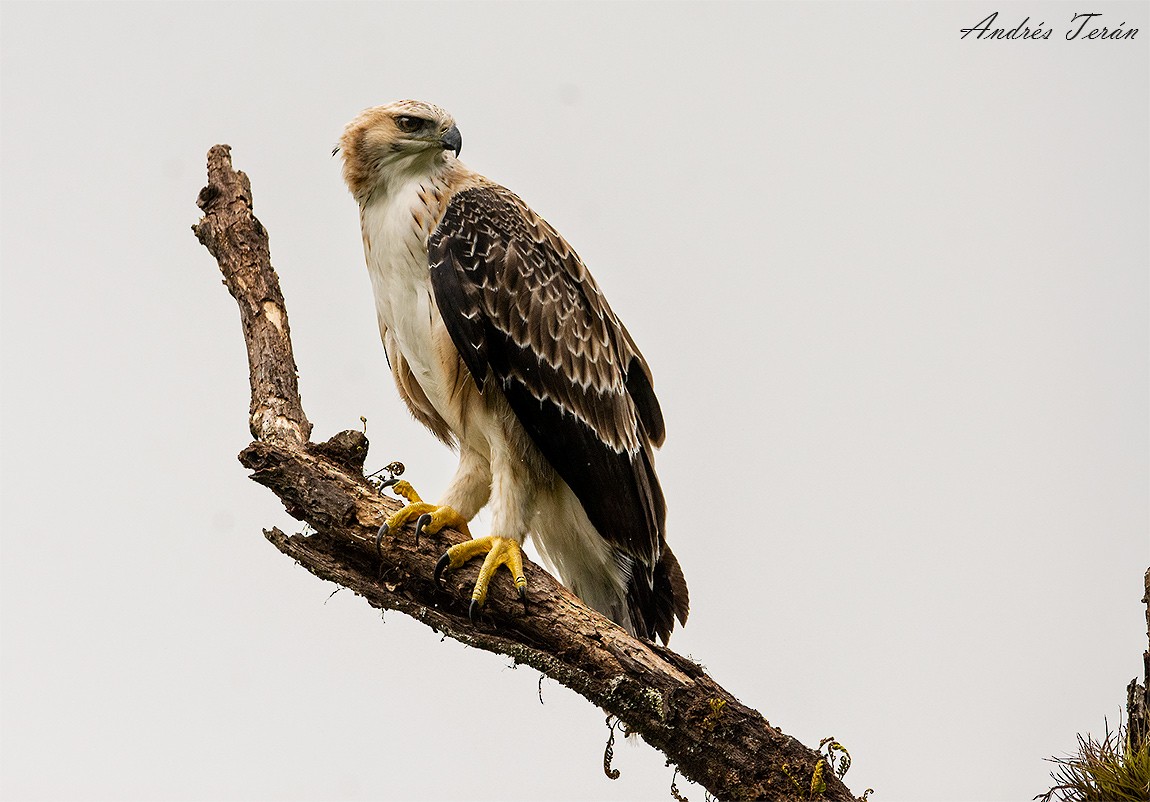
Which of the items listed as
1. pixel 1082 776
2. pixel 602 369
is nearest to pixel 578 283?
pixel 602 369

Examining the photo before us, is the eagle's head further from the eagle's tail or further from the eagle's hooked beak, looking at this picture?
the eagle's tail

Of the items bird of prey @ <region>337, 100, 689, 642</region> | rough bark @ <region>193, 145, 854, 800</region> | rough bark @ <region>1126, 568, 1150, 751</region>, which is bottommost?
rough bark @ <region>193, 145, 854, 800</region>

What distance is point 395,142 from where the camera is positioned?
498cm

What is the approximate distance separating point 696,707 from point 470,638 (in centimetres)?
93

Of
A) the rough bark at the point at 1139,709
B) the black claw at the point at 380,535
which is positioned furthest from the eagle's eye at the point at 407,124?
the rough bark at the point at 1139,709

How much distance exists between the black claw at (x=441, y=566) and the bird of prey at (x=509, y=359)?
201 mm

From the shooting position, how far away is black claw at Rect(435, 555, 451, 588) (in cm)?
439

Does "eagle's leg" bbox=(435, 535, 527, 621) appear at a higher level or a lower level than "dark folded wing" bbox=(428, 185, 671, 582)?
lower

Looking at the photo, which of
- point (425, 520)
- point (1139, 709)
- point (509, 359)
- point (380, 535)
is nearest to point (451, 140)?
point (509, 359)

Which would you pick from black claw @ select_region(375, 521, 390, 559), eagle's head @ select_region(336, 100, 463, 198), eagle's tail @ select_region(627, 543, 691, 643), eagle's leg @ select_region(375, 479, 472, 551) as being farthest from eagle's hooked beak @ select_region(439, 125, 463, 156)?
eagle's tail @ select_region(627, 543, 691, 643)

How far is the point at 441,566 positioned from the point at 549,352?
3.64 ft

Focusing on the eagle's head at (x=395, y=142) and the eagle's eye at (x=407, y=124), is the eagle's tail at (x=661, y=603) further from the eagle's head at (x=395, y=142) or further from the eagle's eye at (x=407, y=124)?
the eagle's eye at (x=407, y=124)

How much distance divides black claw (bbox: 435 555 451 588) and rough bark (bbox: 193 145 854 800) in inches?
1.3

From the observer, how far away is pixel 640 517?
5.02 metres
